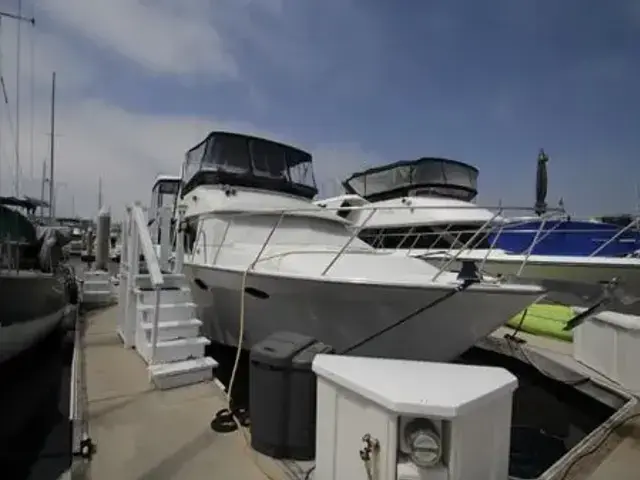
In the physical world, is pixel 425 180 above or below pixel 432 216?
above

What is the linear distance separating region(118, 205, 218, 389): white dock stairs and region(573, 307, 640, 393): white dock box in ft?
14.5

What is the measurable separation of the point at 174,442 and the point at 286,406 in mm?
Result: 991

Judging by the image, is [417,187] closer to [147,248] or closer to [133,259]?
[133,259]

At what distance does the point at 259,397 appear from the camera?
2.93 meters

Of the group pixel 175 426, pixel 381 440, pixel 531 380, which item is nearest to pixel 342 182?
pixel 531 380

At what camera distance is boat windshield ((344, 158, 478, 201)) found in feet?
43.6

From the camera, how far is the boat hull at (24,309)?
219 inches

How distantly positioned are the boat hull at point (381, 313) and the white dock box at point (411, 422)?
2.20m

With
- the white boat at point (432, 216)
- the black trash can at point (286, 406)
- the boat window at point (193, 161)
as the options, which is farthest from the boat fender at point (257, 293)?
the white boat at point (432, 216)

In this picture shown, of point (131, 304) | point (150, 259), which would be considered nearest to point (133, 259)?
point (131, 304)

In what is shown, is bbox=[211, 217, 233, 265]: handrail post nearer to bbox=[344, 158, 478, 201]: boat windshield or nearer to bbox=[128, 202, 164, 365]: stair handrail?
bbox=[128, 202, 164, 365]: stair handrail

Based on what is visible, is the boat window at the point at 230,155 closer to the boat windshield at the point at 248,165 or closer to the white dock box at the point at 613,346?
the boat windshield at the point at 248,165

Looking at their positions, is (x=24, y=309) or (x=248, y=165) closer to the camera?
(x=24, y=309)

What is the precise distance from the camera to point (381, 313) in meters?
4.84
